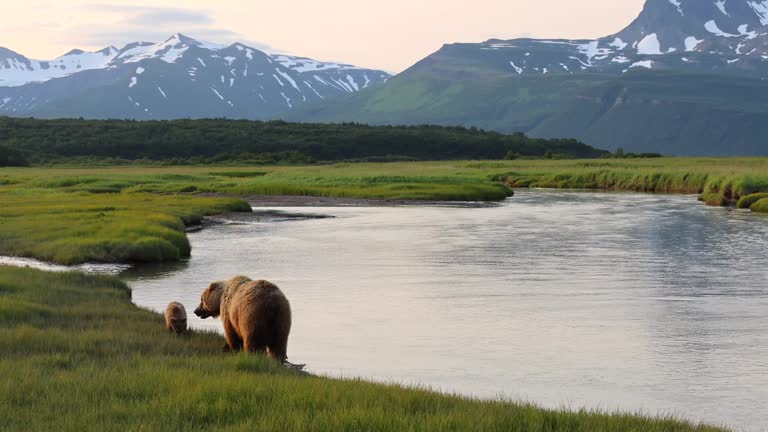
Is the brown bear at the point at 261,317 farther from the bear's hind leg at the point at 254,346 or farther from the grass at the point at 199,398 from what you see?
the grass at the point at 199,398

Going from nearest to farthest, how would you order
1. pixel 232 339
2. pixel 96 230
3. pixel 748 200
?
pixel 232 339 < pixel 96 230 < pixel 748 200

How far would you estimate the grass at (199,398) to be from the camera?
1043 cm

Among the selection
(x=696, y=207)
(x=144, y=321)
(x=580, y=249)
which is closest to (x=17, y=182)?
(x=696, y=207)

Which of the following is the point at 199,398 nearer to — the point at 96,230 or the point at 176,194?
the point at 96,230

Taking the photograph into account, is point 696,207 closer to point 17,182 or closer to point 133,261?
point 133,261

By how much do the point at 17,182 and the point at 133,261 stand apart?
6128cm

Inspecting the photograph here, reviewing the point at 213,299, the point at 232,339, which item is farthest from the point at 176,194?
the point at 232,339

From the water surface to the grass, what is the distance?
368 cm

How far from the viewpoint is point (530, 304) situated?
Answer: 25469 mm

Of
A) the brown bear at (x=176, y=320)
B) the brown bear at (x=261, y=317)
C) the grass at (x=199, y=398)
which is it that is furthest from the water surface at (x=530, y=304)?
the grass at (x=199, y=398)

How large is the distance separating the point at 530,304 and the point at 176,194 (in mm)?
50491

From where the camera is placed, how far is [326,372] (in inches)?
682

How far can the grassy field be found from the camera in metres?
35.0

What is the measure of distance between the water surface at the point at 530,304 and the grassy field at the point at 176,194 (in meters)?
2.65
